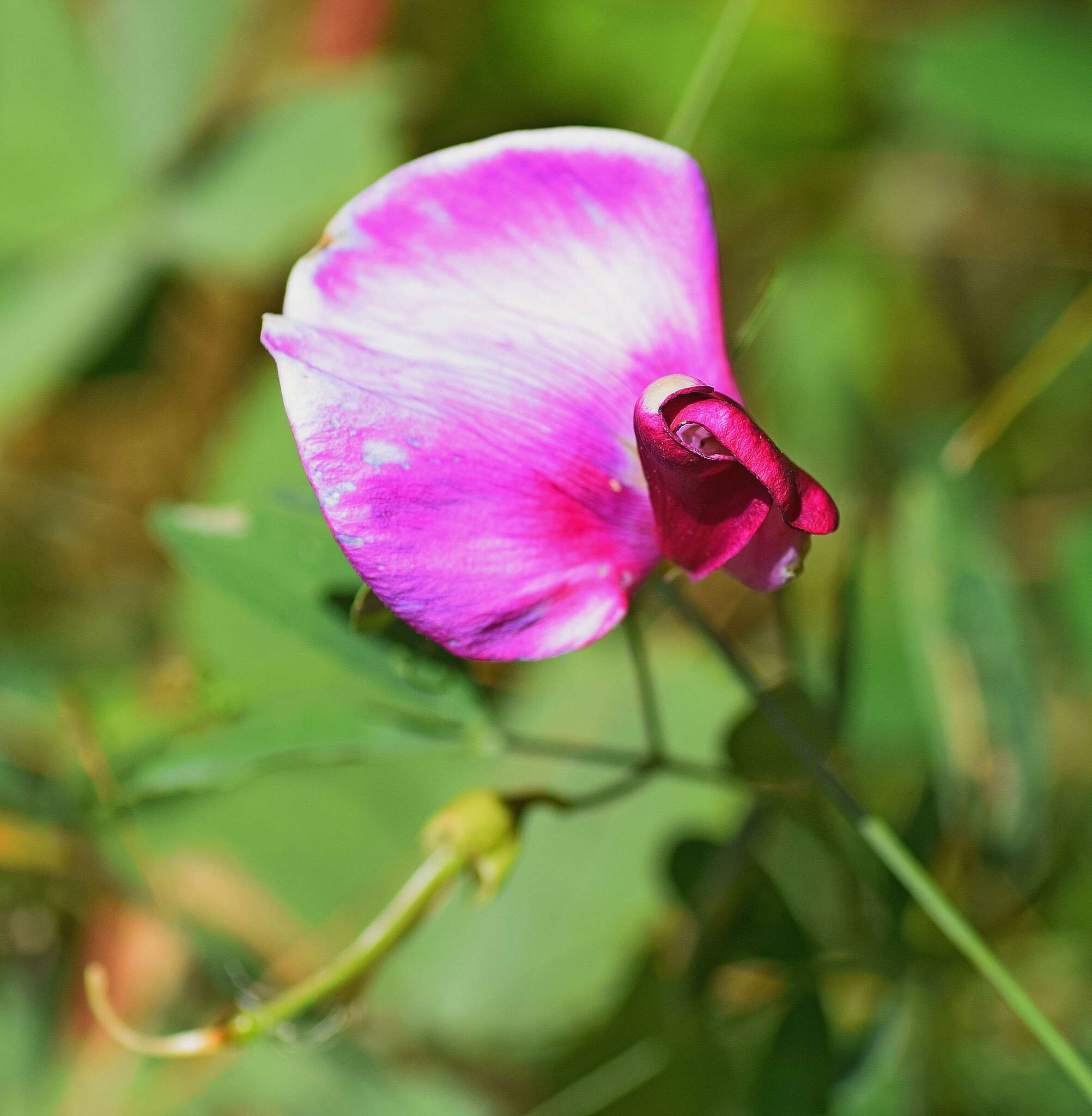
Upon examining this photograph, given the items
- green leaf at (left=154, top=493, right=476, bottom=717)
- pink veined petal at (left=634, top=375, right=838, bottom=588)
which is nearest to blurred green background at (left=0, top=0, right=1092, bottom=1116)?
green leaf at (left=154, top=493, right=476, bottom=717)

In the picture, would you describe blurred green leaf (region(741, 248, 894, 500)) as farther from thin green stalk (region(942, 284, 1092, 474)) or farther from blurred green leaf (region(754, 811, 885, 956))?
blurred green leaf (region(754, 811, 885, 956))

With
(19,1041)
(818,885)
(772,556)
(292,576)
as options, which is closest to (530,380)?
(772,556)

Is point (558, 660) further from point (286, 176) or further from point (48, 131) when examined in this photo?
point (48, 131)

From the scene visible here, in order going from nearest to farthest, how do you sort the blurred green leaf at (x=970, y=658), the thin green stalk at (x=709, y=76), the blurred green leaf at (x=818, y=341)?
the thin green stalk at (x=709, y=76) → the blurred green leaf at (x=970, y=658) → the blurred green leaf at (x=818, y=341)

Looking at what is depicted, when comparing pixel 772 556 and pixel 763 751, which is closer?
pixel 772 556

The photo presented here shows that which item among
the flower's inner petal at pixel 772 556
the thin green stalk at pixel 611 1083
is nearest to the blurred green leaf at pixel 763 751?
the flower's inner petal at pixel 772 556

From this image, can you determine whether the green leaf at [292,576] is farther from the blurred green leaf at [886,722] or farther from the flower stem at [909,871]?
Result: the blurred green leaf at [886,722]

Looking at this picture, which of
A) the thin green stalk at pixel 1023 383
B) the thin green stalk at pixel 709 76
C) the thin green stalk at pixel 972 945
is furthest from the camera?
the thin green stalk at pixel 1023 383
